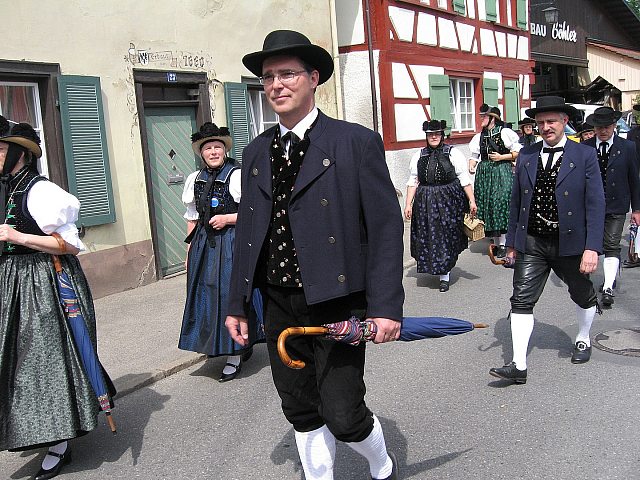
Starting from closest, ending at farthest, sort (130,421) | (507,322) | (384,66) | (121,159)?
(130,421)
(507,322)
(121,159)
(384,66)

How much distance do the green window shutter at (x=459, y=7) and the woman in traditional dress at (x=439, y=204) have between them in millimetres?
9264

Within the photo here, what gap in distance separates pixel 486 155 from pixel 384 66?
14.8 ft

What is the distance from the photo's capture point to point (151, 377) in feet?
17.6

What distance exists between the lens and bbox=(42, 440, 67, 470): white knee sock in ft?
A: 12.5

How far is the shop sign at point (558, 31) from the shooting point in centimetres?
2364

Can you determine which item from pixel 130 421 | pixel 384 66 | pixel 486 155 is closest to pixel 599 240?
pixel 130 421

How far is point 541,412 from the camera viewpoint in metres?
4.24

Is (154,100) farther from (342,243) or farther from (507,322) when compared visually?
(342,243)

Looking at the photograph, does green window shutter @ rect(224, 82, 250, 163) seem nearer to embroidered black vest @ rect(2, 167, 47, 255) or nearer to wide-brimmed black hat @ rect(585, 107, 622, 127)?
wide-brimmed black hat @ rect(585, 107, 622, 127)

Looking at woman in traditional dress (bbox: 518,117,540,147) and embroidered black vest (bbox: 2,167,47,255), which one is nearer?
embroidered black vest (bbox: 2,167,47,255)

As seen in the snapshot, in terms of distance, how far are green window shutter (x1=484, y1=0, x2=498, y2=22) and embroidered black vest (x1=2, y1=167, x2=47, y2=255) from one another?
15.8 meters

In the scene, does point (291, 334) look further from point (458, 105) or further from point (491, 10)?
point (491, 10)

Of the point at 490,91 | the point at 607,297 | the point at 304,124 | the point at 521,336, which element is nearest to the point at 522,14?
the point at 490,91

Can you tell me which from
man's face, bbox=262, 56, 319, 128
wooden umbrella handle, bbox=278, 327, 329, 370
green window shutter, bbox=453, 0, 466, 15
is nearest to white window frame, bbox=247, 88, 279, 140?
Result: green window shutter, bbox=453, 0, 466, 15
